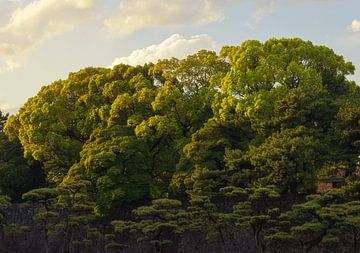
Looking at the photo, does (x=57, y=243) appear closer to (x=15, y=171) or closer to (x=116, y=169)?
(x=15, y=171)

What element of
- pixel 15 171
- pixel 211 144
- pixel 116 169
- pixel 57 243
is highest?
pixel 15 171

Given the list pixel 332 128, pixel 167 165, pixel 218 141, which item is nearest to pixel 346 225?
pixel 332 128

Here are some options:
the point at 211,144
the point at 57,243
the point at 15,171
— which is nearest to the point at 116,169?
the point at 211,144

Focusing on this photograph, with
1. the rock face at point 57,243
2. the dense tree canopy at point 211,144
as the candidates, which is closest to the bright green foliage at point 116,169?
the dense tree canopy at point 211,144

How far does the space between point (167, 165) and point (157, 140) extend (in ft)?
5.39

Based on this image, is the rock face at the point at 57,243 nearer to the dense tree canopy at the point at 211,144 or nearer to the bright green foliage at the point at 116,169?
the dense tree canopy at the point at 211,144

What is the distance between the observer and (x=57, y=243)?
3741cm

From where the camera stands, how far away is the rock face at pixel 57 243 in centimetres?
3003

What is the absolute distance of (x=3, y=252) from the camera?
1507 inches

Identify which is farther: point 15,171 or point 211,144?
point 15,171

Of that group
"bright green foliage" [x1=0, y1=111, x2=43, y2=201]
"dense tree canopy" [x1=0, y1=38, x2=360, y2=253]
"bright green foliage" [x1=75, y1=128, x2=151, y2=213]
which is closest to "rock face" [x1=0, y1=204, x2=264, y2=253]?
"dense tree canopy" [x1=0, y1=38, x2=360, y2=253]

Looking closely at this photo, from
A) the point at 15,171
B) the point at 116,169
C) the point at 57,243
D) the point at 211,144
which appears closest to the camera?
the point at 211,144

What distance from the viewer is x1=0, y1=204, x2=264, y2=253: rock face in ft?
98.5

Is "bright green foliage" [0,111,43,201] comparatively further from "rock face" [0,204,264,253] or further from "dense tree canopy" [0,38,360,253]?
"rock face" [0,204,264,253]
